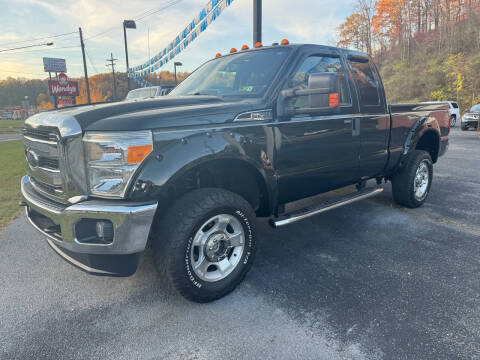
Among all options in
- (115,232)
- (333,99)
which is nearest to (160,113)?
(115,232)

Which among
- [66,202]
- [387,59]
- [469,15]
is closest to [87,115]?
[66,202]

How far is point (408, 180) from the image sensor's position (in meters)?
4.65

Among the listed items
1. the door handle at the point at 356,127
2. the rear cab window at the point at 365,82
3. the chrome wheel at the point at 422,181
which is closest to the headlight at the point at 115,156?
the door handle at the point at 356,127

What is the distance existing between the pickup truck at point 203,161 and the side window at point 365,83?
0.08 feet

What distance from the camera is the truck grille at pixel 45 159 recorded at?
8.14 ft

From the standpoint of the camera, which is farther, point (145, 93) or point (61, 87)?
point (61, 87)

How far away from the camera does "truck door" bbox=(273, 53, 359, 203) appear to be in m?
3.04

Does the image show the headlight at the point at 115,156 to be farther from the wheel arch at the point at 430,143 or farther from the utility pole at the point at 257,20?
the utility pole at the point at 257,20

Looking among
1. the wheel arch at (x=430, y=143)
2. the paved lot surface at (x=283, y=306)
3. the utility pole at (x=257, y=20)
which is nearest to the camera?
the paved lot surface at (x=283, y=306)

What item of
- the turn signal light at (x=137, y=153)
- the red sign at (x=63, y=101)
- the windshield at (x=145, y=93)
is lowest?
the turn signal light at (x=137, y=153)

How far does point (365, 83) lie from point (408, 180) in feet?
5.12

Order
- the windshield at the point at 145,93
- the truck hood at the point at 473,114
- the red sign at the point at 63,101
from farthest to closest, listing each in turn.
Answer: the red sign at the point at 63,101
the truck hood at the point at 473,114
the windshield at the point at 145,93

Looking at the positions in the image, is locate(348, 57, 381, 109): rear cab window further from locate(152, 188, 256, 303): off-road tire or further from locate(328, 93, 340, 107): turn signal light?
locate(152, 188, 256, 303): off-road tire

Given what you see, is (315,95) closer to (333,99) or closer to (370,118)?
(333,99)
